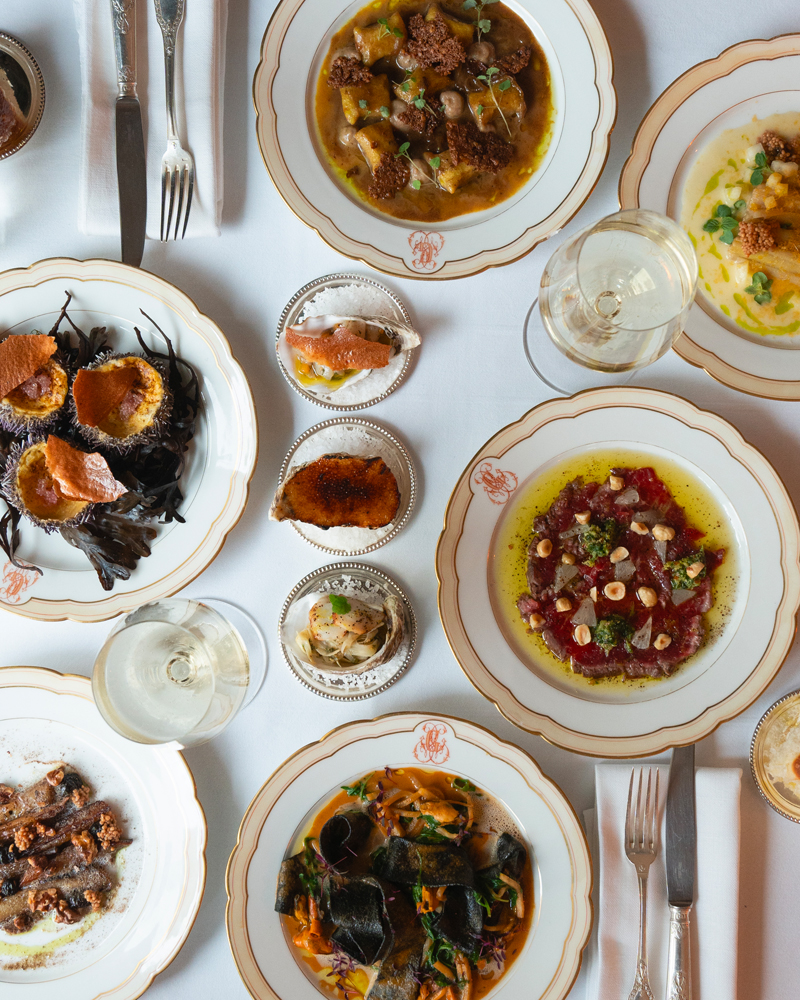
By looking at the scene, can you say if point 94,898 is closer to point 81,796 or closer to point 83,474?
point 81,796

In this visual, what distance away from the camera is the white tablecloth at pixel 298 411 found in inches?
95.0

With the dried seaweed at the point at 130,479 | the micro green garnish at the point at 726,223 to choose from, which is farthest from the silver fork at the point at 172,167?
the micro green garnish at the point at 726,223

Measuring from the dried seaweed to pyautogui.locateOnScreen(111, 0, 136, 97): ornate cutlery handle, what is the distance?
0.75 metres

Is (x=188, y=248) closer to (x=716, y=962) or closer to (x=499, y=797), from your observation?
(x=499, y=797)

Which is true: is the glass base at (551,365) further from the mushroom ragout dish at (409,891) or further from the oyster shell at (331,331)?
the mushroom ragout dish at (409,891)

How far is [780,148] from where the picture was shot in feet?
7.55

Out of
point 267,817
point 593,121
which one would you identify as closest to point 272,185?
point 593,121

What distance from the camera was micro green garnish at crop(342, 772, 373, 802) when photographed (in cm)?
238

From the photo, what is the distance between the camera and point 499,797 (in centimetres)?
237

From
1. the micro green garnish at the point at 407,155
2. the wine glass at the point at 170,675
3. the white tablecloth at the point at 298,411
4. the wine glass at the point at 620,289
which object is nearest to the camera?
the wine glass at the point at 620,289

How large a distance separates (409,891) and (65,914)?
48.5 inches

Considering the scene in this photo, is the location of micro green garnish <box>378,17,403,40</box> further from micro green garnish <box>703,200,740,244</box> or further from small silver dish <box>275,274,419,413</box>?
micro green garnish <box>703,200,740,244</box>

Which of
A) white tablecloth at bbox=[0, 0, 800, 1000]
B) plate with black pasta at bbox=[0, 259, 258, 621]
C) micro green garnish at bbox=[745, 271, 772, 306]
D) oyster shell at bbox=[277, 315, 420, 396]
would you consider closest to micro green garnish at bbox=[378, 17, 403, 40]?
white tablecloth at bbox=[0, 0, 800, 1000]

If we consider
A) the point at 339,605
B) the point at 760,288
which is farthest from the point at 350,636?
the point at 760,288
